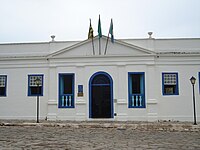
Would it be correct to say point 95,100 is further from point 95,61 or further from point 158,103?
point 158,103

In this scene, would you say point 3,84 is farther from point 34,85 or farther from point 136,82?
point 136,82

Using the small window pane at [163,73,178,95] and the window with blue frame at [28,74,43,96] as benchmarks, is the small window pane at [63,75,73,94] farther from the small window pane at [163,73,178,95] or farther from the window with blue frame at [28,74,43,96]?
the small window pane at [163,73,178,95]

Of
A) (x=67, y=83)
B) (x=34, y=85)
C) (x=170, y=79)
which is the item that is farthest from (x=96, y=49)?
(x=170, y=79)

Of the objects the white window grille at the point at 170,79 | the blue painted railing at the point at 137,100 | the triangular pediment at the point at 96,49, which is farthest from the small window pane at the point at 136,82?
the white window grille at the point at 170,79

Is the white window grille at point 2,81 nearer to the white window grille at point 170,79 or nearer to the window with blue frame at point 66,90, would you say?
the window with blue frame at point 66,90

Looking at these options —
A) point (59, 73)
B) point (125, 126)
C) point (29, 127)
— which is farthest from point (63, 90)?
point (125, 126)

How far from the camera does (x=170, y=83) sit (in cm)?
1642

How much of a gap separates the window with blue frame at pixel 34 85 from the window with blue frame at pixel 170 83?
7.56 meters

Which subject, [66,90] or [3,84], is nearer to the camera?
[66,90]

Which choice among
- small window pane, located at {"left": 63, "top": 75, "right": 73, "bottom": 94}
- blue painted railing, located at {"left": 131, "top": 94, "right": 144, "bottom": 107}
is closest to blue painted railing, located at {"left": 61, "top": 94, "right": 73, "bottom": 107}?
small window pane, located at {"left": 63, "top": 75, "right": 73, "bottom": 94}

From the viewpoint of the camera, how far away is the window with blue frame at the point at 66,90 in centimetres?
1666

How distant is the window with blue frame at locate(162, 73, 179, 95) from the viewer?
16.4m

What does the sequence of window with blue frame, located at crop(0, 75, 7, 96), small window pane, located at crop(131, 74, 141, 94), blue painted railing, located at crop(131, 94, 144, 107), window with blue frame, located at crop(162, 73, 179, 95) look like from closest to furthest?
blue painted railing, located at crop(131, 94, 144, 107) < window with blue frame, located at crop(162, 73, 179, 95) < small window pane, located at crop(131, 74, 141, 94) < window with blue frame, located at crop(0, 75, 7, 96)

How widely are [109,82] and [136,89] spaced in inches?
66.2
